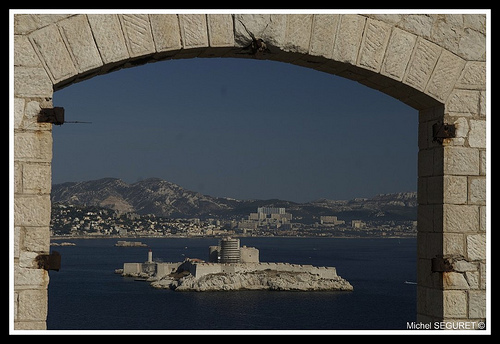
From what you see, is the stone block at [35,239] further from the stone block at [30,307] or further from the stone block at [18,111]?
the stone block at [18,111]

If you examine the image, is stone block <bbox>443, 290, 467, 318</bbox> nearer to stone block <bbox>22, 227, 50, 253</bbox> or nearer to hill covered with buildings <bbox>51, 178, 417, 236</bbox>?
stone block <bbox>22, 227, 50, 253</bbox>

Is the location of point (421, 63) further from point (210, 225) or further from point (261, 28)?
point (210, 225)

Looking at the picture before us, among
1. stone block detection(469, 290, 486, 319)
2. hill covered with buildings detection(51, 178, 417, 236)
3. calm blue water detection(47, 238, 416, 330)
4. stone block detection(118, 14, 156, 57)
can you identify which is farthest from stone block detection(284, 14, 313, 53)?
hill covered with buildings detection(51, 178, 417, 236)

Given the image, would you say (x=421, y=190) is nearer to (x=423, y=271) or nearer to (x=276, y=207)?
(x=423, y=271)

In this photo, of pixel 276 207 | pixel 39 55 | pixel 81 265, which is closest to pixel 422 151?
pixel 39 55

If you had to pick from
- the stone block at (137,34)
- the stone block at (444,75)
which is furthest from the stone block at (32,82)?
the stone block at (444,75)

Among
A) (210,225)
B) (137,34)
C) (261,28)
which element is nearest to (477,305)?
(261,28)

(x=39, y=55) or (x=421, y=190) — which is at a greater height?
(x=39, y=55)

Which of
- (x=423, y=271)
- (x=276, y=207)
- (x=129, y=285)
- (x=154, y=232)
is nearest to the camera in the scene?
(x=423, y=271)
